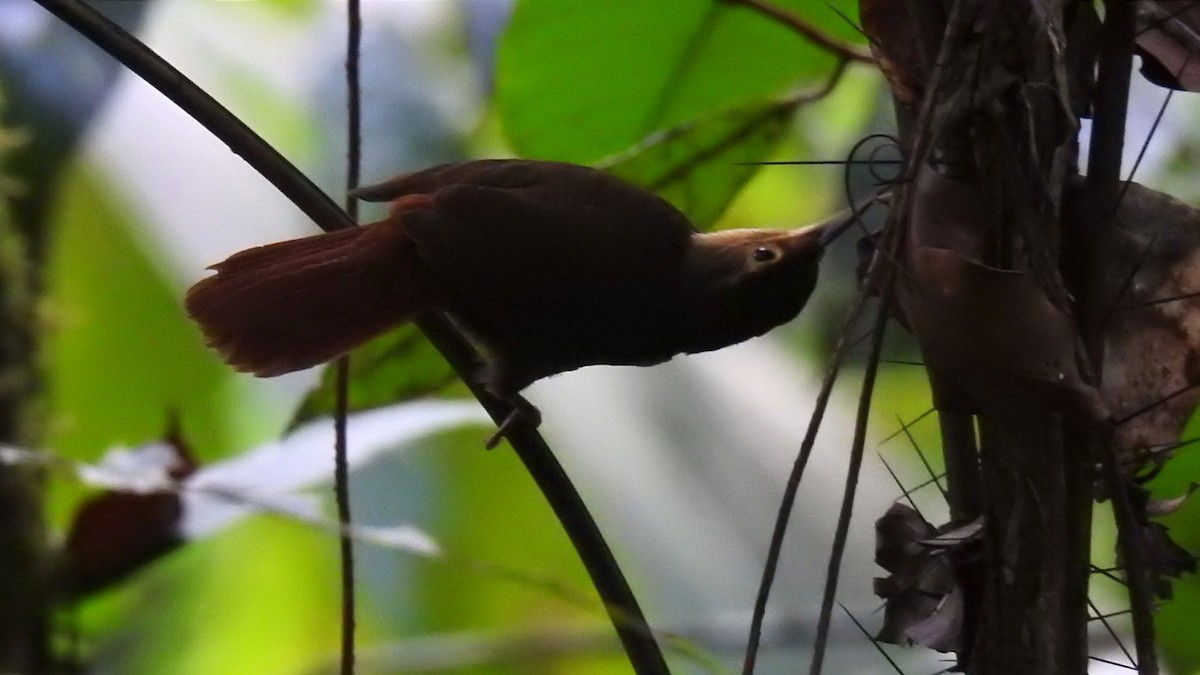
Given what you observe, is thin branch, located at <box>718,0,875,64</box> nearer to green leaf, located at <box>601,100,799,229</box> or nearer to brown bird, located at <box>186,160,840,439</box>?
green leaf, located at <box>601,100,799,229</box>

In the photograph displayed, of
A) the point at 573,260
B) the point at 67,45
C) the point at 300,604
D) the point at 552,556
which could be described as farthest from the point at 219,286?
the point at 300,604

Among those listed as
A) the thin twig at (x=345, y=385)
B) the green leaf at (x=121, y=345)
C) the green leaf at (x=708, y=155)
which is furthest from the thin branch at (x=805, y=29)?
the green leaf at (x=121, y=345)

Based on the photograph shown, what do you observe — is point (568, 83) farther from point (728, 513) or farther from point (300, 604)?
point (300, 604)

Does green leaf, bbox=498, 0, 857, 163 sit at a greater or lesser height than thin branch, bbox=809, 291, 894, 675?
greater

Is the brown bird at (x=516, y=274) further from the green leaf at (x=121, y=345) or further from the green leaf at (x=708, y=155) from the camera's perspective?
the green leaf at (x=121, y=345)

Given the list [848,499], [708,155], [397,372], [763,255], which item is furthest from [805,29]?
[848,499]

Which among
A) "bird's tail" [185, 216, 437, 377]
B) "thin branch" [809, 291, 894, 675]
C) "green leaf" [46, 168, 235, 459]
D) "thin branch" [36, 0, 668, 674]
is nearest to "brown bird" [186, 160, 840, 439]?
"bird's tail" [185, 216, 437, 377]
